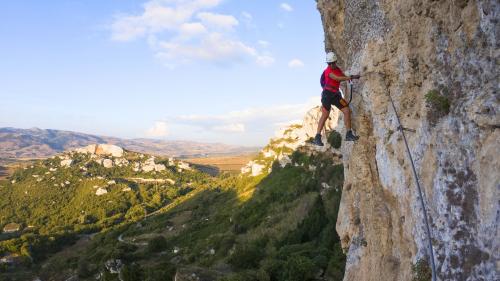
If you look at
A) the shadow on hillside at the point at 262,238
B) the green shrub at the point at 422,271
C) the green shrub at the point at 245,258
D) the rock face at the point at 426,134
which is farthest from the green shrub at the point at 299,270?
the green shrub at the point at 422,271

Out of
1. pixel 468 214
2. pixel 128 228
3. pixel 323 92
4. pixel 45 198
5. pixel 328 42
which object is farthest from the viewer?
pixel 45 198

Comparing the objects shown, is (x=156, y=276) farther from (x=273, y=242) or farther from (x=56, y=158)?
(x=56, y=158)

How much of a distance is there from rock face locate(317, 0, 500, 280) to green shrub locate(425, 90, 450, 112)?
0.07 ft

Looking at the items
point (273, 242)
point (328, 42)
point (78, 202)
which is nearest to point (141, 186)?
point (78, 202)

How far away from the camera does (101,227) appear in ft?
402

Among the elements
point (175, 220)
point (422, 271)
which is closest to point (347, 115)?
point (422, 271)

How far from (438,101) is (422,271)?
10.3ft

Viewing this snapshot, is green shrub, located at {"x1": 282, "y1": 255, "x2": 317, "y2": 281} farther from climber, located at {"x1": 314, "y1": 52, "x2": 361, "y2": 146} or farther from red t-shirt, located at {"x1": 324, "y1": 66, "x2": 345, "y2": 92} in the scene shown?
red t-shirt, located at {"x1": 324, "y1": 66, "x2": 345, "y2": 92}

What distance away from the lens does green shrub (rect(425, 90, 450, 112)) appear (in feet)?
25.2

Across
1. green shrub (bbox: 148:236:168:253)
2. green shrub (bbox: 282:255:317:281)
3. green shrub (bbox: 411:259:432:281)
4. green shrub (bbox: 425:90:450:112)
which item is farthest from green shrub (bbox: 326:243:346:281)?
green shrub (bbox: 148:236:168:253)

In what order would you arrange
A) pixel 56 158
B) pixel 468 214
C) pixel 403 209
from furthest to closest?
1. pixel 56 158
2. pixel 403 209
3. pixel 468 214

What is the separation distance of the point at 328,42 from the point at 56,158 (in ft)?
660

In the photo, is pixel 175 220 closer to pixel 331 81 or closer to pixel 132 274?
pixel 132 274

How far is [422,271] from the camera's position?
738cm
